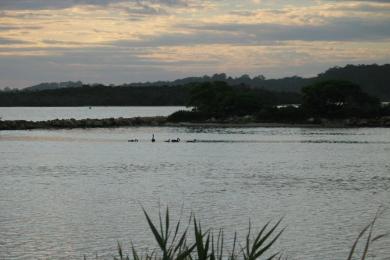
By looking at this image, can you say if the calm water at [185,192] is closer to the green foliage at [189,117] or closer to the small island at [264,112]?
the small island at [264,112]

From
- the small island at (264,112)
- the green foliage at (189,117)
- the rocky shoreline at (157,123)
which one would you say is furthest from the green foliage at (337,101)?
the green foliage at (189,117)

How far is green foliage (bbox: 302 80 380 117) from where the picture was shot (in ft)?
419

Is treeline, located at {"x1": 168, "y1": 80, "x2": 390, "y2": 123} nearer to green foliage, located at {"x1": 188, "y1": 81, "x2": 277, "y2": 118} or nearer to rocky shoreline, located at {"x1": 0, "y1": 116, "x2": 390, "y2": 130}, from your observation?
green foliage, located at {"x1": 188, "y1": 81, "x2": 277, "y2": 118}

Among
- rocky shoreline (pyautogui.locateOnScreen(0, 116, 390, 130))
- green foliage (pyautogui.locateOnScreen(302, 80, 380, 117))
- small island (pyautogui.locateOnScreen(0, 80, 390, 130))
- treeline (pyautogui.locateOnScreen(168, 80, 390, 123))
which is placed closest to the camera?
green foliage (pyautogui.locateOnScreen(302, 80, 380, 117))

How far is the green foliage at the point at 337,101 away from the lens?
127688 millimetres

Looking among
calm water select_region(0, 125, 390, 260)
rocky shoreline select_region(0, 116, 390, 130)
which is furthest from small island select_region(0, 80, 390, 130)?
calm water select_region(0, 125, 390, 260)

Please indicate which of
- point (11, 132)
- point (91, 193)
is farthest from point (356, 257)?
point (11, 132)

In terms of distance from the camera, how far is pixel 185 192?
41.4 m

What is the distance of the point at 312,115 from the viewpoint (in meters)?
133

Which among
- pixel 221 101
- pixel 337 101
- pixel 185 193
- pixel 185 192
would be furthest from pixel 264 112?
pixel 185 193

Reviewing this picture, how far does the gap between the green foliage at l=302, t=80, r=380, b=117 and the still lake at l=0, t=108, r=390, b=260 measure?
4126cm

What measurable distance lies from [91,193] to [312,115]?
9607cm

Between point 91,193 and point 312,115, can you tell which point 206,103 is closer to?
point 312,115

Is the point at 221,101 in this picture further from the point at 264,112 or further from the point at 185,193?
the point at 185,193
